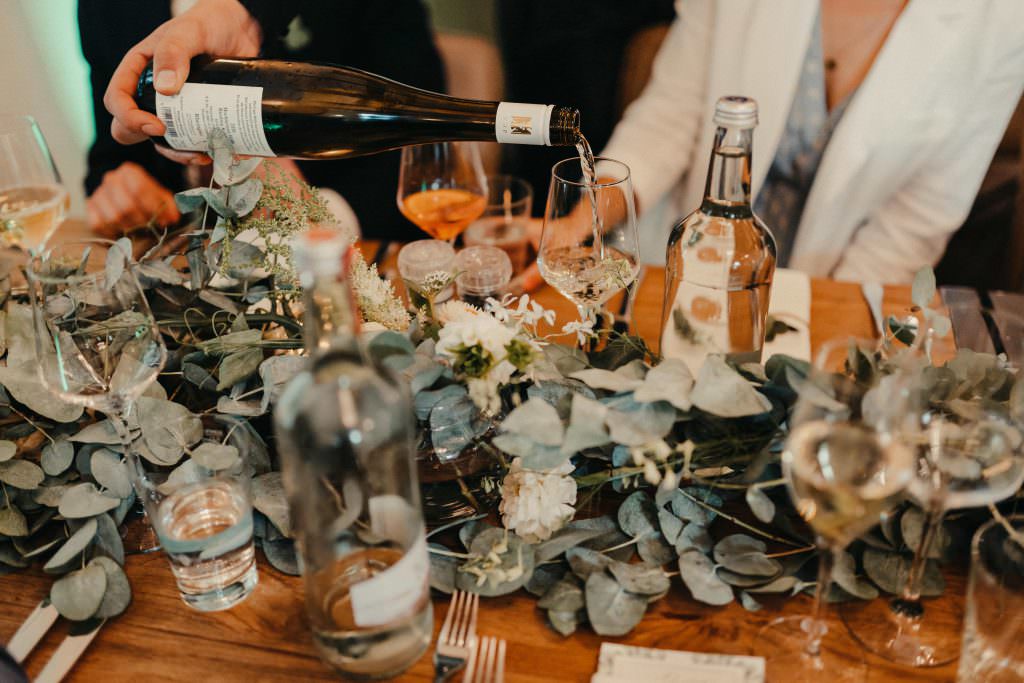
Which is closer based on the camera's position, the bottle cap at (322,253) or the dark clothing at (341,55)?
the bottle cap at (322,253)

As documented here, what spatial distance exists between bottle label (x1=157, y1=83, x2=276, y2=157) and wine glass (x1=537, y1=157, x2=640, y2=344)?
36 cm

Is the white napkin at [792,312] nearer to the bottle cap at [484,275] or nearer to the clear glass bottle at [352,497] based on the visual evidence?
the bottle cap at [484,275]

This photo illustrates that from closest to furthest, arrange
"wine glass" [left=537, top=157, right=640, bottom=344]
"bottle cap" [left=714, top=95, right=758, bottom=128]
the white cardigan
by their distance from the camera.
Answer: "bottle cap" [left=714, top=95, right=758, bottom=128], "wine glass" [left=537, top=157, right=640, bottom=344], the white cardigan

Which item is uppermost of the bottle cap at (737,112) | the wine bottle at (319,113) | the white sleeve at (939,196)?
the bottle cap at (737,112)

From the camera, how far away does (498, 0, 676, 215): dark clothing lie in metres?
1.91

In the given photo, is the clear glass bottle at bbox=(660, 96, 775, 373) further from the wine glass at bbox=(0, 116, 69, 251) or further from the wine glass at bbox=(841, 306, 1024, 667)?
the wine glass at bbox=(0, 116, 69, 251)

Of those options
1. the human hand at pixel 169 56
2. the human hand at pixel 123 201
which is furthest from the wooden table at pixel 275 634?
the human hand at pixel 123 201

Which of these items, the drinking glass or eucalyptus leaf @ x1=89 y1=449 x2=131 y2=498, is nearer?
the drinking glass

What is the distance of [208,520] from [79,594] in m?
0.12

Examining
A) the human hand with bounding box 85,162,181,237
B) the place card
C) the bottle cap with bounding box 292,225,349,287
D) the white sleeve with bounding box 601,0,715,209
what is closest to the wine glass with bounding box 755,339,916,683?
the place card

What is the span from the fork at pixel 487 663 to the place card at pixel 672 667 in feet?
0.23

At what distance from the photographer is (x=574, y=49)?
1.95m

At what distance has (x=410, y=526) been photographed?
55 cm

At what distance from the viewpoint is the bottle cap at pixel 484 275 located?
962 millimetres
